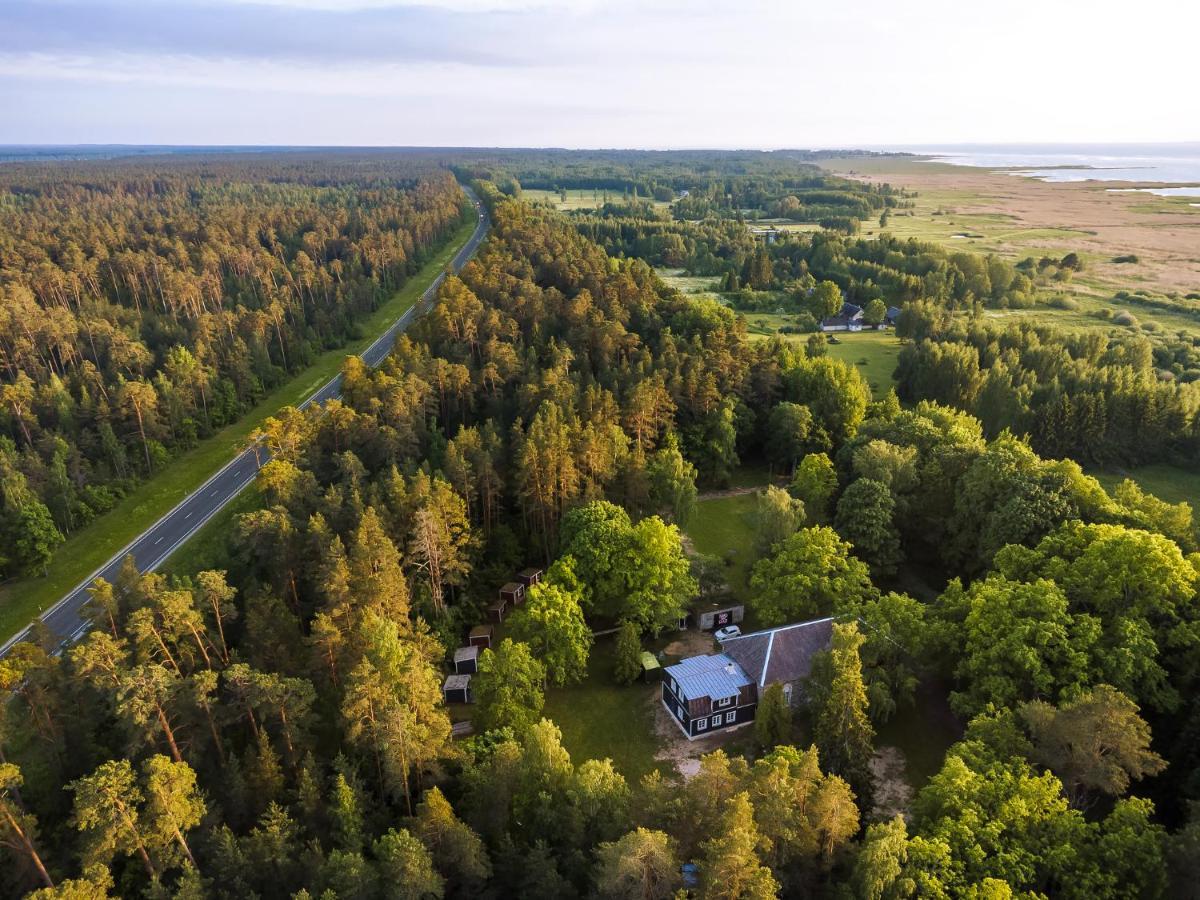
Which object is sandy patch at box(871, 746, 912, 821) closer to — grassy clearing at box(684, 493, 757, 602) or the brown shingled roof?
the brown shingled roof

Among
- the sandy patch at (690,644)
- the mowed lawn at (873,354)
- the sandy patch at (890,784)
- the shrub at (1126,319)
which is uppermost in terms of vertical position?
the shrub at (1126,319)

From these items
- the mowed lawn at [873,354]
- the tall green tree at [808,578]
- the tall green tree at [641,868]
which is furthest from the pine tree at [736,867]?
the mowed lawn at [873,354]

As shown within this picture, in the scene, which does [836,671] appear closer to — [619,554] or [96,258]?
[619,554]

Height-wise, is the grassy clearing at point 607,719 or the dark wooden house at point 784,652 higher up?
the dark wooden house at point 784,652

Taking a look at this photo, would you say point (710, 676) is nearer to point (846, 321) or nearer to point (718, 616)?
point (718, 616)

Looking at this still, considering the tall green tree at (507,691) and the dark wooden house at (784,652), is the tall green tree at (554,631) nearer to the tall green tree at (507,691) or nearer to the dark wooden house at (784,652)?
the tall green tree at (507,691)

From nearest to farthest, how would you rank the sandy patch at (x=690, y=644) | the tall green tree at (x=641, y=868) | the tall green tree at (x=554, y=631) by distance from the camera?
the tall green tree at (x=641, y=868) → the tall green tree at (x=554, y=631) → the sandy patch at (x=690, y=644)

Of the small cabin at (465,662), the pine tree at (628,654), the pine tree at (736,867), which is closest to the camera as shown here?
the pine tree at (736,867)
